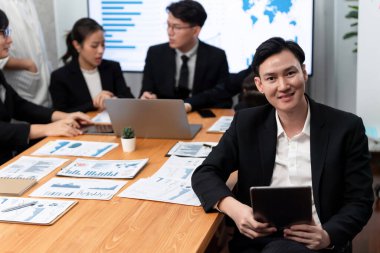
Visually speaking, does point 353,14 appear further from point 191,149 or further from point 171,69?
point 191,149

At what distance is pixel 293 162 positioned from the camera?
1823 mm

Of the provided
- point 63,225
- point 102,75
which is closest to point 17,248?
point 63,225

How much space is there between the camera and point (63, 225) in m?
1.67

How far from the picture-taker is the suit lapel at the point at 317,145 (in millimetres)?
1764

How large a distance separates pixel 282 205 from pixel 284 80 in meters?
0.43

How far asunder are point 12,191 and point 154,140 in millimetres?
858

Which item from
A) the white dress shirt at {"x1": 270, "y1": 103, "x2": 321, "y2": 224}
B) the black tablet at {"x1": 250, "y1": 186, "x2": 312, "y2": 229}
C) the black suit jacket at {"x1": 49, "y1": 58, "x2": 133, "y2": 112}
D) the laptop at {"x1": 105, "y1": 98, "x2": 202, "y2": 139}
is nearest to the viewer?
the black tablet at {"x1": 250, "y1": 186, "x2": 312, "y2": 229}

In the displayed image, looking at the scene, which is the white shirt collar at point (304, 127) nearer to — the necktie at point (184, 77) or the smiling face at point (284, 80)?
the smiling face at point (284, 80)

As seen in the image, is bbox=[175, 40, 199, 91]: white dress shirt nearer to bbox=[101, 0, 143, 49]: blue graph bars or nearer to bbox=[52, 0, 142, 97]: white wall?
bbox=[101, 0, 143, 49]: blue graph bars

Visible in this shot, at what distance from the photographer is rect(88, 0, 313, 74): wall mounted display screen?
163 inches

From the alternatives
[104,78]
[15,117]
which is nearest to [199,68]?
[104,78]

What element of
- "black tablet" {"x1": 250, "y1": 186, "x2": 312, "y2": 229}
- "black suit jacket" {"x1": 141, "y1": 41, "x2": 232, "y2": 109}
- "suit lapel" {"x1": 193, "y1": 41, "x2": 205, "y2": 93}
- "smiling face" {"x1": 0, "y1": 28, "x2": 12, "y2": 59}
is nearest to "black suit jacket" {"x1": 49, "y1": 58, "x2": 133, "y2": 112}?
"black suit jacket" {"x1": 141, "y1": 41, "x2": 232, "y2": 109}

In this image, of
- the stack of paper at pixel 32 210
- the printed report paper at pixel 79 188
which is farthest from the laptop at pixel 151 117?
the stack of paper at pixel 32 210

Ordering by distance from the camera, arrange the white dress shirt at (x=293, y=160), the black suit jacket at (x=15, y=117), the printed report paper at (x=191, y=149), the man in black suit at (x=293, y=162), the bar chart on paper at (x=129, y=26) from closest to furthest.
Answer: the man in black suit at (x=293, y=162), the white dress shirt at (x=293, y=160), the printed report paper at (x=191, y=149), the black suit jacket at (x=15, y=117), the bar chart on paper at (x=129, y=26)
